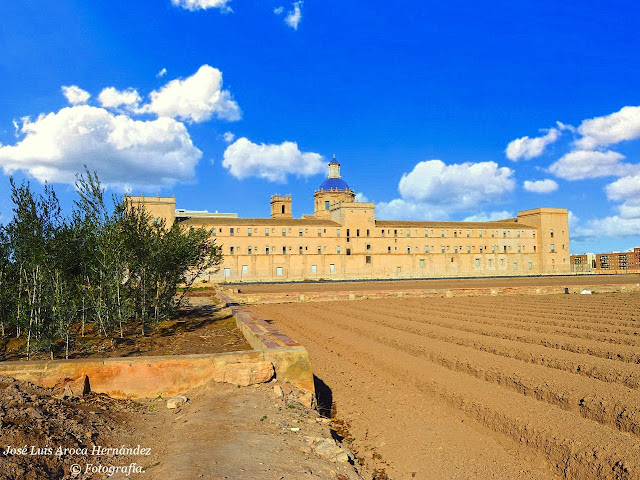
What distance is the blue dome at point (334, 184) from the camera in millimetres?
90250

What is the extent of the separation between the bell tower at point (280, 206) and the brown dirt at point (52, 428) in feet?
270

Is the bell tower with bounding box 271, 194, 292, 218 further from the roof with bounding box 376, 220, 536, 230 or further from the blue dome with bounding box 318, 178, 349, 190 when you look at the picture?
the roof with bounding box 376, 220, 536, 230

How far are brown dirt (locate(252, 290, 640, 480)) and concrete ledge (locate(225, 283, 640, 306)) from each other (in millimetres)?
13442

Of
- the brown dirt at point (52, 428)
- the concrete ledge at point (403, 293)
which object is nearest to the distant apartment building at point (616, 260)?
the concrete ledge at point (403, 293)

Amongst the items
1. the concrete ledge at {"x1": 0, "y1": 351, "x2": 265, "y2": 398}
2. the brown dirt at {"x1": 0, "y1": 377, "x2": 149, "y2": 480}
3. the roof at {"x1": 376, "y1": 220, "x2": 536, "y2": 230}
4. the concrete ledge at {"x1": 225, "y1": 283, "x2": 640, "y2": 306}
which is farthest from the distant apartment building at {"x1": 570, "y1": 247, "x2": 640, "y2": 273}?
the brown dirt at {"x1": 0, "y1": 377, "x2": 149, "y2": 480}

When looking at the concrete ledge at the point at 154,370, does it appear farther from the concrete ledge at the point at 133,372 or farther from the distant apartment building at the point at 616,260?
the distant apartment building at the point at 616,260

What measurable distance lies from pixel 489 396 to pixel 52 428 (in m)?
7.69

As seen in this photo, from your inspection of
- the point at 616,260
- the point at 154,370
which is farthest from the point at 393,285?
the point at 616,260

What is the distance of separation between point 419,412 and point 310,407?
84.4 inches

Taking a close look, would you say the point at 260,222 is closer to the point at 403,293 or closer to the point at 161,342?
the point at 403,293

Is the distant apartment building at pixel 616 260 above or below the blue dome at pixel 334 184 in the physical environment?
below

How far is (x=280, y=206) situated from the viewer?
90375mm

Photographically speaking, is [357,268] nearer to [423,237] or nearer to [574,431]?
[423,237]

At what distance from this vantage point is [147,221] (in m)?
15.3
